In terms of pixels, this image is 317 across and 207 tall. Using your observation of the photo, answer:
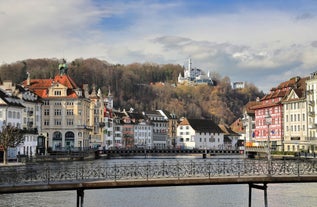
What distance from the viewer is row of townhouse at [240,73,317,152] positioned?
398 ft

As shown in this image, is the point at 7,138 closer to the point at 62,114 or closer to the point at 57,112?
the point at 62,114

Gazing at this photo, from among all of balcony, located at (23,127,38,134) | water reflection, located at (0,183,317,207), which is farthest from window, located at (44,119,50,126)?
water reflection, located at (0,183,317,207)

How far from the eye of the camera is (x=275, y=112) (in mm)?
139250

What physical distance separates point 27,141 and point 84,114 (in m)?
36.3

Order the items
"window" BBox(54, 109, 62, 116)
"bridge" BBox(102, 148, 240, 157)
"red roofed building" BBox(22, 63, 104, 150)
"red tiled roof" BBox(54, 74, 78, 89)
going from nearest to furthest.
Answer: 1. "red roofed building" BBox(22, 63, 104, 150)
2. "window" BBox(54, 109, 62, 116)
3. "red tiled roof" BBox(54, 74, 78, 89)
4. "bridge" BBox(102, 148, 240, 157)

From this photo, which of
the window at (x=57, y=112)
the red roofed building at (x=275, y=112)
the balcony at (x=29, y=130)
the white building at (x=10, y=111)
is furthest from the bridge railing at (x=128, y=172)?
the window at (x=57, y=112)

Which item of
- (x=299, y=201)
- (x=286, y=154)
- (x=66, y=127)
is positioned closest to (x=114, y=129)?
(x=66, y=127)

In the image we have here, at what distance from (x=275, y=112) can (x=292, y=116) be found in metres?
9.56

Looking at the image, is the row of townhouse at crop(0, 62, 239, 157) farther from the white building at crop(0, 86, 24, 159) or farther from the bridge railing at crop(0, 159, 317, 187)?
the bridge railing at crop(0, 159, 317, 187)

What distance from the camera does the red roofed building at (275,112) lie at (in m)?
134

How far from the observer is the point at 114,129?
627 feet

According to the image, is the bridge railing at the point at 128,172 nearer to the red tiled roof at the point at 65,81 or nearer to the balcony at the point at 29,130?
the balcony at the point at 29,130

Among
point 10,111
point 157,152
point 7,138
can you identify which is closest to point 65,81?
point 157,152

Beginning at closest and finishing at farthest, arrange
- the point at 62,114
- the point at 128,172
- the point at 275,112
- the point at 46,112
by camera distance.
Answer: the point at 128,172, the point at 275,112, the point at 62,114, the point at 46,112
